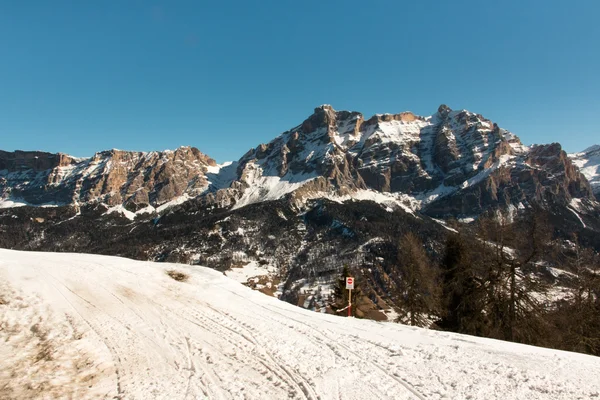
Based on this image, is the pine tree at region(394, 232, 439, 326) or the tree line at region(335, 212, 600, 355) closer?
the tree line at region(335, 212, 600, 355)

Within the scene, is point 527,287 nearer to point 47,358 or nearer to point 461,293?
point 461,293

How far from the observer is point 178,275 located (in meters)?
21.3

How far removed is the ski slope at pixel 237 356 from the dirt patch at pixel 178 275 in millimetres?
4138

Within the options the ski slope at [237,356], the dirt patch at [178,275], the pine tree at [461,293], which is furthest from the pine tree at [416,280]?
the dirt patch at [178,275]

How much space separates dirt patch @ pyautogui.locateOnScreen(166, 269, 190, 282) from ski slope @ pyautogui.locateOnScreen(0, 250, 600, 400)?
13.6ft

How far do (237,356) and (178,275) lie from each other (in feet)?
42.0

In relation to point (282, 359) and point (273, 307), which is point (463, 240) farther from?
point (282, 359)

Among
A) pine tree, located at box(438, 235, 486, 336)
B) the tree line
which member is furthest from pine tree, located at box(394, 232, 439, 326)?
the tree line

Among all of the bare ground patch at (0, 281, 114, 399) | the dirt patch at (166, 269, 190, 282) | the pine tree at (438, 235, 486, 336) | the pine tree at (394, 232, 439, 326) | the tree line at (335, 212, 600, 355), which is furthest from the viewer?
the pine tree at (394, 232, 439, 326)

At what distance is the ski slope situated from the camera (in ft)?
26.1

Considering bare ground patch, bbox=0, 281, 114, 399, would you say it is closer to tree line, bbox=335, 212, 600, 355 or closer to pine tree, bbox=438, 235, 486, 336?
pine tree, bbox=438, 235, 486, 336

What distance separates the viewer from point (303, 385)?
26.9ft

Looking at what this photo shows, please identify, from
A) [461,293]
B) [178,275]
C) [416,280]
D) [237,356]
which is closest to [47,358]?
[237,356]

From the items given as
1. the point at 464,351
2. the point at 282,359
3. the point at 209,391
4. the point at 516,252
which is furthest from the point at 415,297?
the point at 209,391
